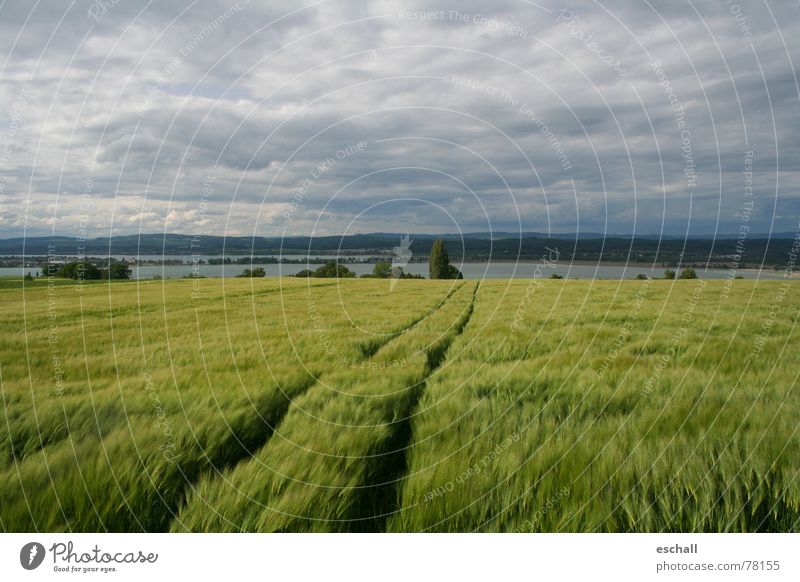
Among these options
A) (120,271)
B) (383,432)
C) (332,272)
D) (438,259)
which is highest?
(438,259)

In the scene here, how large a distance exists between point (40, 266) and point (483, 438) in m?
5.66

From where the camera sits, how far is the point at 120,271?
825cm

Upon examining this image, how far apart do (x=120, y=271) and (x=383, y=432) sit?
7.11 metres

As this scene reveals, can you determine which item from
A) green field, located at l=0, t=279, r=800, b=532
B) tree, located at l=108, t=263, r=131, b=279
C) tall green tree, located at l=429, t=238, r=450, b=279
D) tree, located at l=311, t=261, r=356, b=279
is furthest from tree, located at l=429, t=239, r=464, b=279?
tree, located at l=108, t=263, r=131, b=279

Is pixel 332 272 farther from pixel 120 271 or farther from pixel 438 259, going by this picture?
pixel 120 271

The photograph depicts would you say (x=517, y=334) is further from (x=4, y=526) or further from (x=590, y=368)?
(x=4, y=526)

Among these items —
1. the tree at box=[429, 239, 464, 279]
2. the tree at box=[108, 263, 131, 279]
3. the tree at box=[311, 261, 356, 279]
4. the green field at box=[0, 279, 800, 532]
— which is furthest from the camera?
the tree at box=[311, 261, 356, 279]

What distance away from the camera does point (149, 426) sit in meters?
3.69

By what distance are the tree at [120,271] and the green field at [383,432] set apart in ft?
5.51

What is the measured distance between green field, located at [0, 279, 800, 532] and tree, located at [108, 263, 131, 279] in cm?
168

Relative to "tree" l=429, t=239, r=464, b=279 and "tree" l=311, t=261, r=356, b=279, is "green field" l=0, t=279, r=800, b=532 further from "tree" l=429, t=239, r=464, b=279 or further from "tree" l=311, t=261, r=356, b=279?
"tree" l=311, t=261, r=356, b=279

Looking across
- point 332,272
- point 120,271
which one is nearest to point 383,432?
point 120,271

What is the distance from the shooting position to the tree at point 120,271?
7855 millimetres

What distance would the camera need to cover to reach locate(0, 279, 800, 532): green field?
3.16 meters
